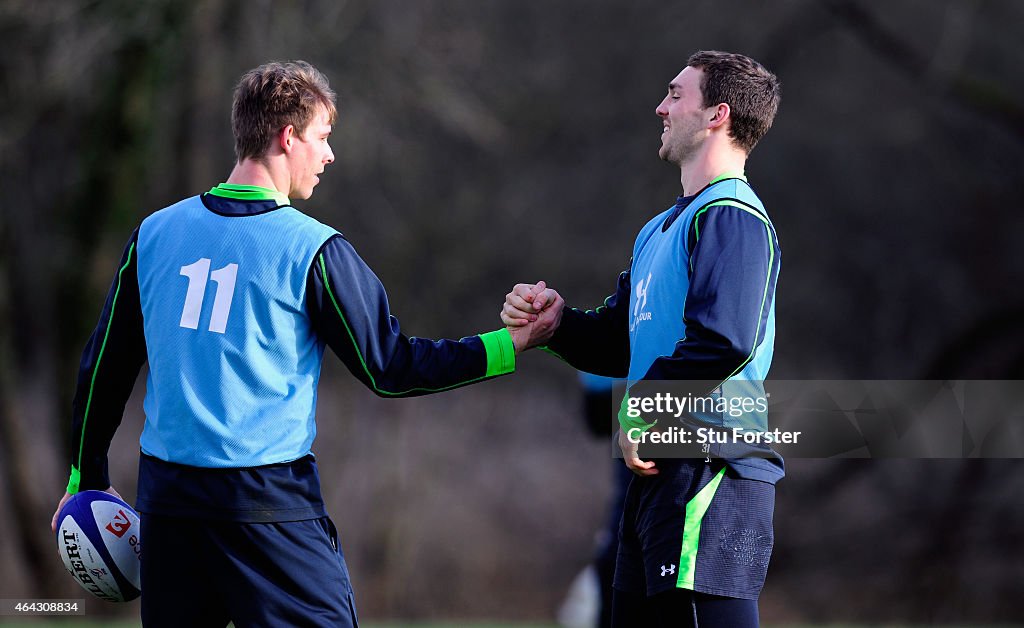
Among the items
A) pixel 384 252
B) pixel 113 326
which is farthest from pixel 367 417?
pixel 113 326

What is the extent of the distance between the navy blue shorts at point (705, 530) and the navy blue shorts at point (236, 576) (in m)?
0.86

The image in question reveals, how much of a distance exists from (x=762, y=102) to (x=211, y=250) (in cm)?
→ 162

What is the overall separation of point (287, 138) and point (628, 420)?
125 cm

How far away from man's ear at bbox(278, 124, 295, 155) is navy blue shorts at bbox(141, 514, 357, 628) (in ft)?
3.46

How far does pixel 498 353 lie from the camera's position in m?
3.63

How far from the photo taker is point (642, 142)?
13875mm

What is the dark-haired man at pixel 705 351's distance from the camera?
310cm

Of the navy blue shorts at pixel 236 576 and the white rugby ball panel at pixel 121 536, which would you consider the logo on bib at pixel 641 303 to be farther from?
the white rugby ball panel at pixel 121 536

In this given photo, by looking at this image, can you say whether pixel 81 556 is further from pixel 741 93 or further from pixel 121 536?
pixel 741 93

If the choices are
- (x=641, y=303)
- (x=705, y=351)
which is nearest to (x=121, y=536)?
(x=641, y=303)

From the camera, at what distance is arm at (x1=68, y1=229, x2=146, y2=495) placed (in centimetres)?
341

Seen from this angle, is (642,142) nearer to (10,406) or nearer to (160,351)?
(10,406)

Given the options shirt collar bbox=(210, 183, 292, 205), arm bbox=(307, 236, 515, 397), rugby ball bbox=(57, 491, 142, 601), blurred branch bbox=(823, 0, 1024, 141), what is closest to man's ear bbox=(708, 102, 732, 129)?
arm bbox=(307, 236, 515, 397)

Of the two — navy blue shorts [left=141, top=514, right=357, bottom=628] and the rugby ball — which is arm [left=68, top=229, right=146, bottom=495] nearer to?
the rugby ball
